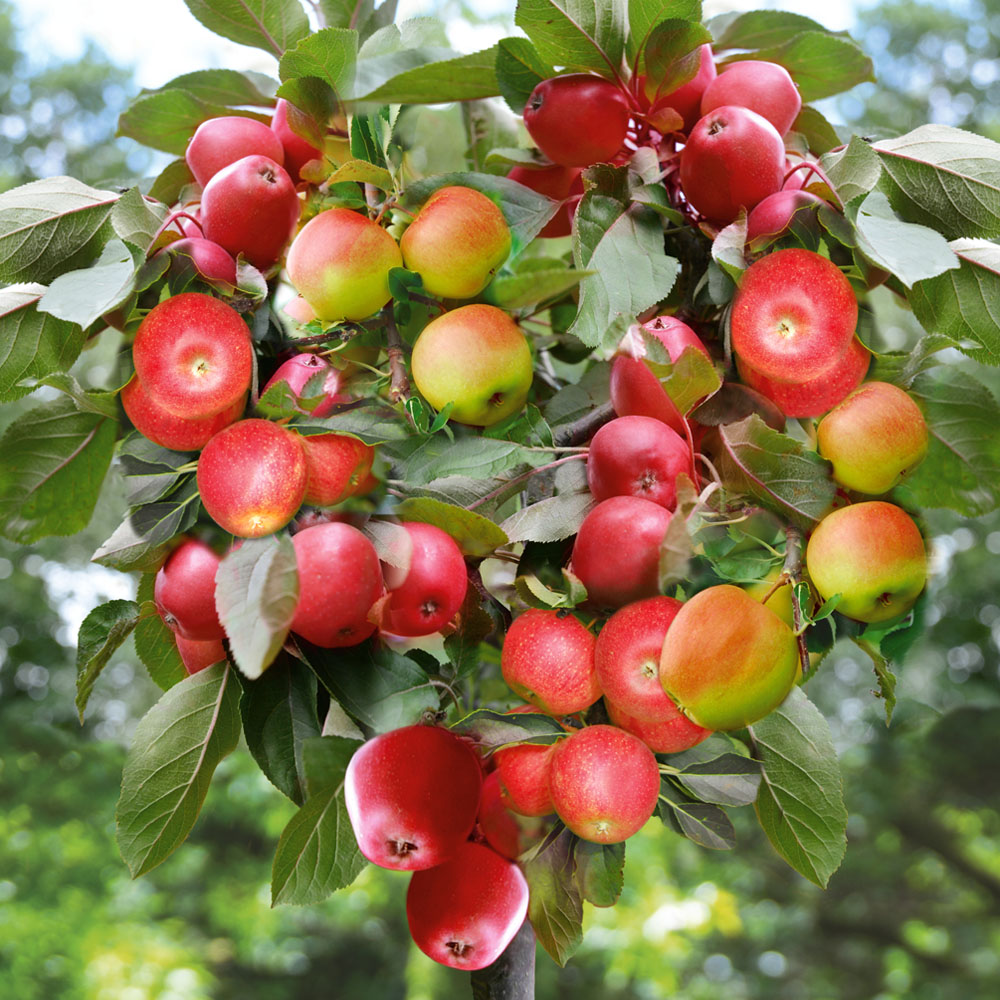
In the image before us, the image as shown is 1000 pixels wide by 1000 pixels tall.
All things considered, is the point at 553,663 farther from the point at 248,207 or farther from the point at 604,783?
the point at 248,207

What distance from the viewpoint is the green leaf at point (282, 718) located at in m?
0.32

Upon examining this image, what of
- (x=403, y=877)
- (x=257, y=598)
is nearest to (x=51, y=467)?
(x=257, y=598)

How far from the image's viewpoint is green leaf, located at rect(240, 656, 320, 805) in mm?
316

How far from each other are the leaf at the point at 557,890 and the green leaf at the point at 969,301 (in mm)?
234

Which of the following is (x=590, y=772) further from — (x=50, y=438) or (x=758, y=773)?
(x=50, y=438)

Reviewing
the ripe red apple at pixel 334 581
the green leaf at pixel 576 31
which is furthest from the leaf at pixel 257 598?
the green leaf at pixel 576 31

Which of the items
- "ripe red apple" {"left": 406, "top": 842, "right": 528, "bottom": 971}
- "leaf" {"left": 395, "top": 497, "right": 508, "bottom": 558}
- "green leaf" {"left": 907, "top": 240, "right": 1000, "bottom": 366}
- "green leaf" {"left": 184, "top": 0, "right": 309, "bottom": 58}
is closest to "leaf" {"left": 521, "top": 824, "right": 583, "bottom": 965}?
"ripe red apple" {"left": 406, "top": 842, "right": 528, "bottom": 971}

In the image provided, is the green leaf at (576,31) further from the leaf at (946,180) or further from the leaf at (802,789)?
the leaf at (802,789)

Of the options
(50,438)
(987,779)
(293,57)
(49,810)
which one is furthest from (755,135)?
(987,779)

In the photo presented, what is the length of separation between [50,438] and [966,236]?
1.21 ft

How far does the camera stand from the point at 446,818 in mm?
298

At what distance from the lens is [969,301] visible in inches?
12.9

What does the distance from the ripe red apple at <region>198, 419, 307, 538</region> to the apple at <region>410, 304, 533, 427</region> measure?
52 millimetres

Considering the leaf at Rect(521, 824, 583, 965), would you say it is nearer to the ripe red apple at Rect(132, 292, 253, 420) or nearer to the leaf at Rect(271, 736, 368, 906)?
the leaf at Rect(271, 736, 368, 906)
